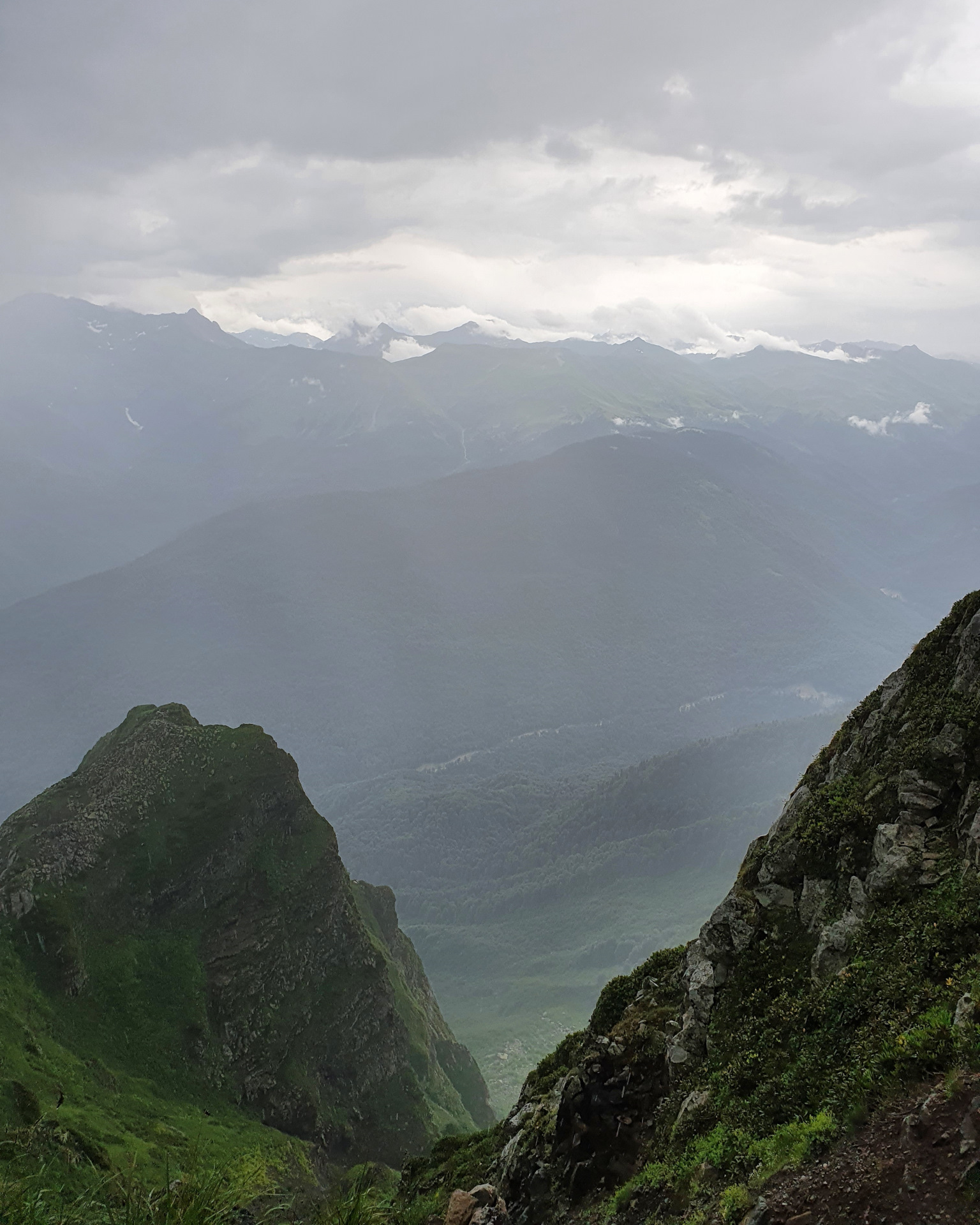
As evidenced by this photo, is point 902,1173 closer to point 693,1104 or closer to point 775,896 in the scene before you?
point 693,1104

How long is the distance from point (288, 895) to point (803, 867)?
68950 mm

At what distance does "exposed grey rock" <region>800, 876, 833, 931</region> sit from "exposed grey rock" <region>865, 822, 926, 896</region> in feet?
5.24

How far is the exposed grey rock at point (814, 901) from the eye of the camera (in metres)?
21.5

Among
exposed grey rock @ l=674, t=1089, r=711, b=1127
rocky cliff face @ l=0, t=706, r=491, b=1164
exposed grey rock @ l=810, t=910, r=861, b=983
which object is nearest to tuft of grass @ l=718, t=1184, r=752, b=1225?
exposed grey rock @ l=674, t=1089, r=711, b=1127

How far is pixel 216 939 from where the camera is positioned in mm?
75188

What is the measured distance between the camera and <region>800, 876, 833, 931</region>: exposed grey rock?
2153 cm

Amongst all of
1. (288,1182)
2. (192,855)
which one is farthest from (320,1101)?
(192,855)

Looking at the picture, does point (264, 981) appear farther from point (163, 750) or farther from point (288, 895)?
point (163, 750)

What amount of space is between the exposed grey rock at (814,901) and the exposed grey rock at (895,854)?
62.9 inches

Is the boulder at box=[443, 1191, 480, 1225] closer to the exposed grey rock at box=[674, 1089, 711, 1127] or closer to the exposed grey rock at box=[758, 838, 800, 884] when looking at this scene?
the exposed grey rock at box=[674, 1089, 711, 1127]

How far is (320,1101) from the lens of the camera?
244ft

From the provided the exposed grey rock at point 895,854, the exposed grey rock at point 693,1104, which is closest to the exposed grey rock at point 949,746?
the exposed grey rock at point 895,854

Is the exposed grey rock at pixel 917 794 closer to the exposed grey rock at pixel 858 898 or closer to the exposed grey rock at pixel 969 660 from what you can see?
the exposed grey rock at pixel 858 898

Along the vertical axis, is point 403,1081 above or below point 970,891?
below
